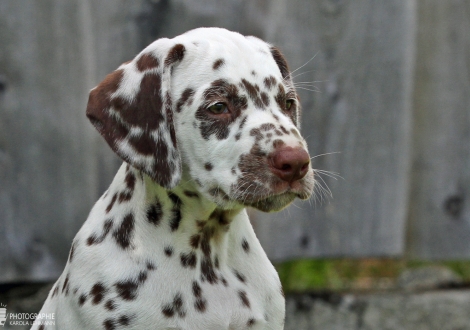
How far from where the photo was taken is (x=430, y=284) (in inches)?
283

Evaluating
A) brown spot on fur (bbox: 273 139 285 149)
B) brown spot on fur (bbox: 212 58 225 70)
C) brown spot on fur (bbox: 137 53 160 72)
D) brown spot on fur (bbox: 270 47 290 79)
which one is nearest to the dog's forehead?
brown spot on fur (bbox: 212 58 225 70)

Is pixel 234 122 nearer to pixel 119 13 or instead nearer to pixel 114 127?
pixel 114 127

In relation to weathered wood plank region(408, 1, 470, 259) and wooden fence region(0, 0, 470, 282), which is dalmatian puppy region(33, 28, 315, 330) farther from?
weathered wood plank region(408, 1, 470, 259)

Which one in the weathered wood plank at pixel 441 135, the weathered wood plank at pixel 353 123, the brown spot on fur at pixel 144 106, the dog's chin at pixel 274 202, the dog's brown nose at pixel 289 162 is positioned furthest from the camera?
the weathered wood plank at pixel 441 135

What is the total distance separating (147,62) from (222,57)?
1.36ft

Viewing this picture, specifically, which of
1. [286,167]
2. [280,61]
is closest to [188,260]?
[286,167]

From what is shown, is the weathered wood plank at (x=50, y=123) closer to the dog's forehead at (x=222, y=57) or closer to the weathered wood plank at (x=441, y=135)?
the dog's forehead at (x=222, y=57)

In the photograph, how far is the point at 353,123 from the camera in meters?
6.46

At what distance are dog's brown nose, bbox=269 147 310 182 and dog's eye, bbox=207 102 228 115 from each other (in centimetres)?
42

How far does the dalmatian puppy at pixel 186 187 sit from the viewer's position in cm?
391

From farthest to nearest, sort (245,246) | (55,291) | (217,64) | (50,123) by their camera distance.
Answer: (50,123) < (55,291) < (245,246) < (217,64)

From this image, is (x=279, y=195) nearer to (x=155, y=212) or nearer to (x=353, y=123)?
(x=155, y=212)

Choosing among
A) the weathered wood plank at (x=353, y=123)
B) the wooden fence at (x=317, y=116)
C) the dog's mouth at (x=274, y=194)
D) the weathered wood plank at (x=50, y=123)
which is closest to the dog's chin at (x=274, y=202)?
the dog's mouth at (x=274, y=194)

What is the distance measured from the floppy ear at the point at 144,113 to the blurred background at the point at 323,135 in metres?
1.88
